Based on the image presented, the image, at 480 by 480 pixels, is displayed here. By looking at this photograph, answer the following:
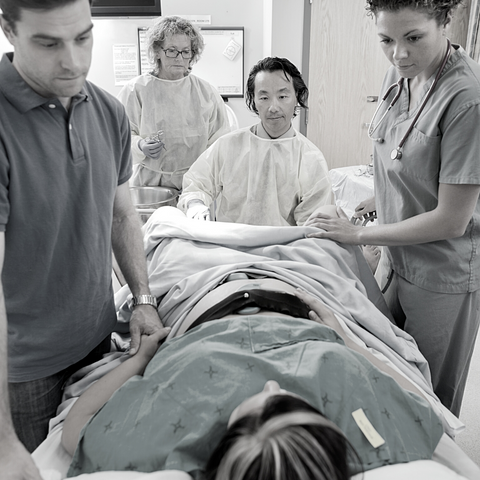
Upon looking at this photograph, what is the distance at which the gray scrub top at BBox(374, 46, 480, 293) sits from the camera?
1.22 metres

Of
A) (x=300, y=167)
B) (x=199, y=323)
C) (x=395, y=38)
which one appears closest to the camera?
(x=199, y=323)

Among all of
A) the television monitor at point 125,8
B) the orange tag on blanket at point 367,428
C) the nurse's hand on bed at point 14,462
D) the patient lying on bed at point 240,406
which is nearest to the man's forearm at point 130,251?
the patient lying on bed at point 240,406

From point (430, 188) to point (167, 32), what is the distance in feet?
5.63

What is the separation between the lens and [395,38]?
1.26 metres

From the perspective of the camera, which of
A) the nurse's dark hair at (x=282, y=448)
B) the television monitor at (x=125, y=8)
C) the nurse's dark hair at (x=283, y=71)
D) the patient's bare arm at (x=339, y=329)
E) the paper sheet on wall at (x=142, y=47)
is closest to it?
the nurse's dark hair at (x=282, y=448)

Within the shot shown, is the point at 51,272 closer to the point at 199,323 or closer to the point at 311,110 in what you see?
the point at 199,323

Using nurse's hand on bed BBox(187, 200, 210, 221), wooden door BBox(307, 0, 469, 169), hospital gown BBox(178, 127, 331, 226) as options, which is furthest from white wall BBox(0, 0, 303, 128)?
nurse's hand on bed BBox(187, 200, 210, 221)

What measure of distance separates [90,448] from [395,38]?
1207 mm

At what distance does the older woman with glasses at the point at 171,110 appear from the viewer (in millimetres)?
2547

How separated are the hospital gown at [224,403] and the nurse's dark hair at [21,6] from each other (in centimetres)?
70

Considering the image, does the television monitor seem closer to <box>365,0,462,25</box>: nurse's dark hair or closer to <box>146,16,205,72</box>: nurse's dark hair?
<box>146,16,205,72</box>: nurse's dark hair

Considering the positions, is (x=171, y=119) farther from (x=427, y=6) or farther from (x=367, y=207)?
(x=427, y=6)

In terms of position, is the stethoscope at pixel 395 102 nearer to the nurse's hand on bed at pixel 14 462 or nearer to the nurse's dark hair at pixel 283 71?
the nurse's dark hair at pixel 283 71

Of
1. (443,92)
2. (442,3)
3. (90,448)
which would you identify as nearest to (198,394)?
(90,448)
